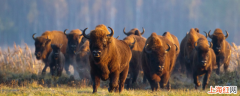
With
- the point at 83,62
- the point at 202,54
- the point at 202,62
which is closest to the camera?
the point at 202,62

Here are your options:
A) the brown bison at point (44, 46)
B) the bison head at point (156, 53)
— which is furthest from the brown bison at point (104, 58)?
the brown bison at point (44, 46)

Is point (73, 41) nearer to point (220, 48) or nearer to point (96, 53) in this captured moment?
point (220, 48)

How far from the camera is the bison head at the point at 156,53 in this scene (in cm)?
1330

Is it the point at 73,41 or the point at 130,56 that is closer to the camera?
the point at 130,56

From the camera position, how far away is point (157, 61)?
1334 cm

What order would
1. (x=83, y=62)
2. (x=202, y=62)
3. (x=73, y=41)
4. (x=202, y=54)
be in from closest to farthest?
(x=202, y=62) → (x=202, y=54) → (x=83, y=62) → (x=73, y=41)

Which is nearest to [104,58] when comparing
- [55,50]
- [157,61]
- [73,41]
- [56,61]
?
[157,61]

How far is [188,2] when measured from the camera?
419ft

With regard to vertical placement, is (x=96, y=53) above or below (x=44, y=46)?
below

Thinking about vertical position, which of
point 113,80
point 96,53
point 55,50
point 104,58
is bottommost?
point 113,80

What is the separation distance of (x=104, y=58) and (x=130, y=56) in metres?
2.56

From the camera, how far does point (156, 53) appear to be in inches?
529

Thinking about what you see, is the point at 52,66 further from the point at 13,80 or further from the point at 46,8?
the point at 46,8

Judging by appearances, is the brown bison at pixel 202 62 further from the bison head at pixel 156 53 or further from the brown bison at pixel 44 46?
the brown bison at pixel 44 46
